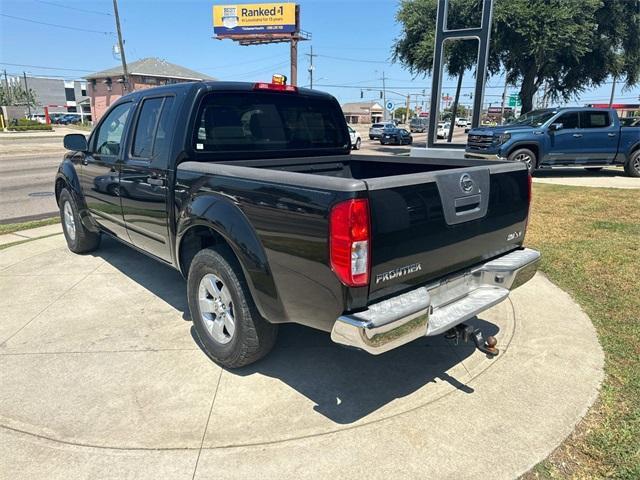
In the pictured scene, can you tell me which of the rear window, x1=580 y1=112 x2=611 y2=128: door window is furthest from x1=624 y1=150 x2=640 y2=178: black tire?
the rear window

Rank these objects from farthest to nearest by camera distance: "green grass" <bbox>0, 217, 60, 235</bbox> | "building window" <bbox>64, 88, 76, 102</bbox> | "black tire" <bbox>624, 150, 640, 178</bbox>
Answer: "building window" <bbox>64, 88, 76, 102</bbox>
"black tire" <bbox>624, 150, 640, 178</bbox>
"green grass" <bbox>0, 217, 60, 235</bbox>

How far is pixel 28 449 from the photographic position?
2.50 m

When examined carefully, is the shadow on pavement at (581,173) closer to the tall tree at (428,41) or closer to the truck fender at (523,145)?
the truck fender at (523,145)

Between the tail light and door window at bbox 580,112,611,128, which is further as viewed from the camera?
door window at bbox 580,112,611,128

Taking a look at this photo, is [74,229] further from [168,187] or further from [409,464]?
[409,464]

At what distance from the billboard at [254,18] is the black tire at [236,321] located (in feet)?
166

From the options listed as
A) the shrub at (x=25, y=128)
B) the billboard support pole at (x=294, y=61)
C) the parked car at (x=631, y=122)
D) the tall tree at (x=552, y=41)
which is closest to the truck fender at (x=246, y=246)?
the parked car at (x=631, y=122)

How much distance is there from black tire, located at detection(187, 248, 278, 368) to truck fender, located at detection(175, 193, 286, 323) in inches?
4.1

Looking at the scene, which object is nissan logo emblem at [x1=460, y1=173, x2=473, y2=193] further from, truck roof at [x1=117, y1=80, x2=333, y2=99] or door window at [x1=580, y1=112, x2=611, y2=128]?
door window at [x1=580, y1=112, x2=611, y2=128]

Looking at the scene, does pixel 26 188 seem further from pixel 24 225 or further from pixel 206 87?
pixel 206 87

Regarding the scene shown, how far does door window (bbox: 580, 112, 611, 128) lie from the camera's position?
42.6 ft

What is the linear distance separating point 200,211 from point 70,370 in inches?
57.6

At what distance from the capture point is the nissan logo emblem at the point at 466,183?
2818mm

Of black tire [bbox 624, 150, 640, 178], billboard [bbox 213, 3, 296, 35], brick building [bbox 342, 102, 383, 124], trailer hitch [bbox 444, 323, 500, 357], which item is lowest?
trailer hitch [bbox 444, 323, 500, 357]
